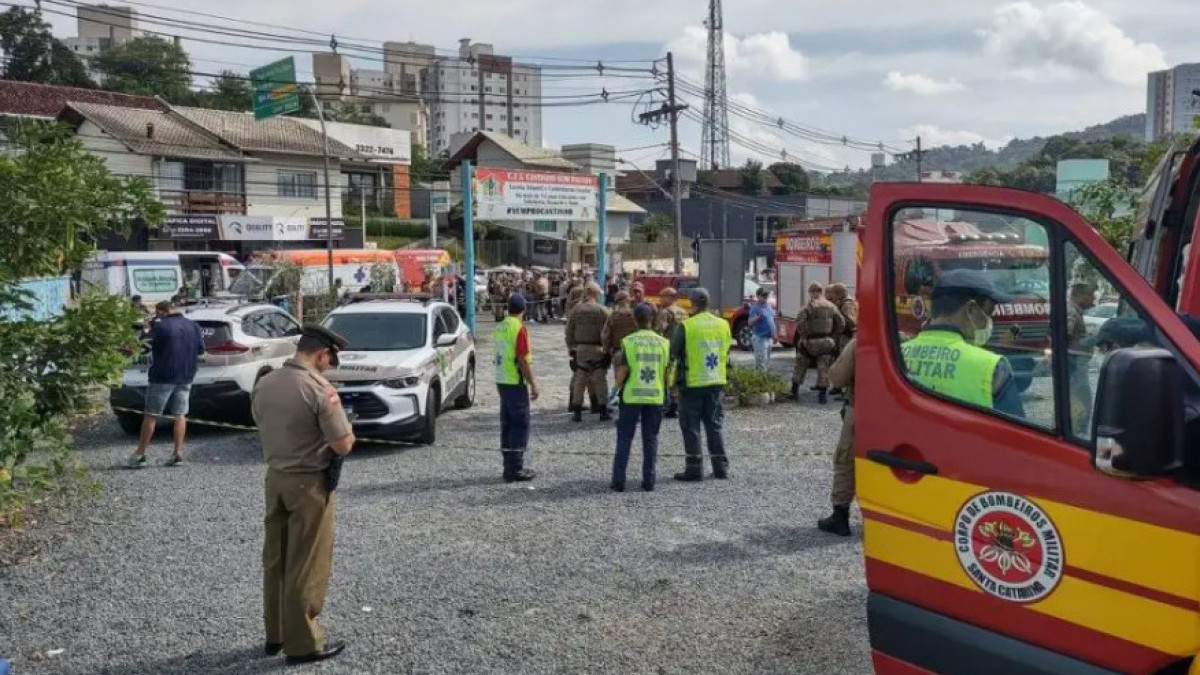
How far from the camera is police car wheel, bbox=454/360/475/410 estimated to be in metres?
13.8

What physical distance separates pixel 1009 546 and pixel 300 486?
3443mm

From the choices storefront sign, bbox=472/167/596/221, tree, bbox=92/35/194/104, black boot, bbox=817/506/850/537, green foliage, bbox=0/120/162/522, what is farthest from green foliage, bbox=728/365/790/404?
tree, bbox=92/35/194/104

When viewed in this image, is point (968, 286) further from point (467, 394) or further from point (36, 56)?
point (36, 56)

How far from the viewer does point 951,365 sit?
3270mm

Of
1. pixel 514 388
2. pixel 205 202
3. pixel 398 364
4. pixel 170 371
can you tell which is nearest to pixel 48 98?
pixel 205 202

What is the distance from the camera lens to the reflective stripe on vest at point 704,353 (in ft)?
28.7

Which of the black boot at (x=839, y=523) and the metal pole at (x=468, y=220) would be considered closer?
the black boot at (x=839, y=523)

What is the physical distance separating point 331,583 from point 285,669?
4.25 ft

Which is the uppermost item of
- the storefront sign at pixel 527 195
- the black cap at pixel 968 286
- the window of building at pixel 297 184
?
the window of building at pixel 297 184

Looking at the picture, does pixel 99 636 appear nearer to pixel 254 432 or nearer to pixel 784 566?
pixel 784 566

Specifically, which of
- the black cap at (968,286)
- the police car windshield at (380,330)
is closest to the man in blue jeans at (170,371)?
the police car windshield at (380,330)

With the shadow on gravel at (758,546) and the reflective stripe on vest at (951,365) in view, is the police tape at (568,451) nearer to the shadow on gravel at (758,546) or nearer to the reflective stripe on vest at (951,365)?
the shadow on gravel at (758,546)

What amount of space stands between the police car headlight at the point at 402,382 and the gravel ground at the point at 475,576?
2.89ft

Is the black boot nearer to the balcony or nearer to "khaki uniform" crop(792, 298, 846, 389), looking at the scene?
"khaki uniform" crop(792, 298, 846, 389)
